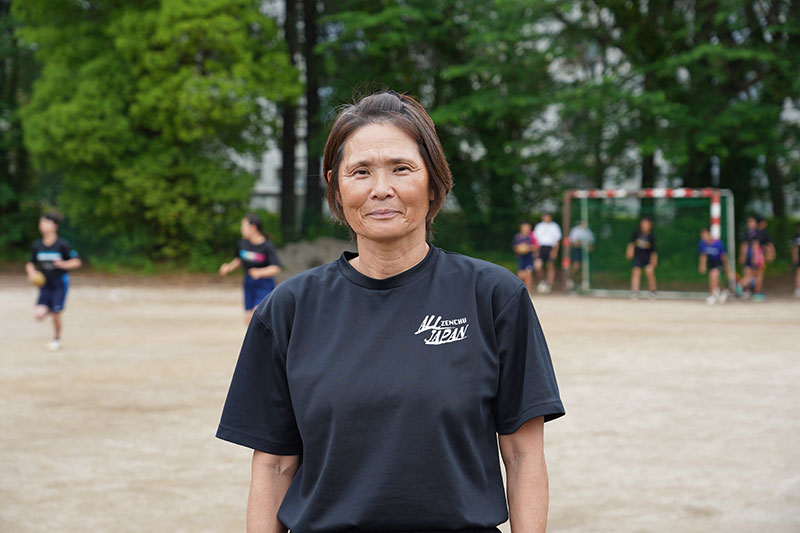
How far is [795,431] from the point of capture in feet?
23.1

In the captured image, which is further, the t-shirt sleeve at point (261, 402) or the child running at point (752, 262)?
the child running at point (752, 262)

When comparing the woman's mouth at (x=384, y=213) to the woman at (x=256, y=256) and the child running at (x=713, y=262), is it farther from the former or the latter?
the child running at (x=713, y=262)

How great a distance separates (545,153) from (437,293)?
2637 cm

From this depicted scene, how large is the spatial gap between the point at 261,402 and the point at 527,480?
624 mm

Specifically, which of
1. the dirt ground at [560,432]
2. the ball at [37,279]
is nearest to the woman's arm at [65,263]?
the ball at [37,279]

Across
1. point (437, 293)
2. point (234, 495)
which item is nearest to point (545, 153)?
point (234, 495)

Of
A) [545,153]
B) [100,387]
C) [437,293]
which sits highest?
[545,153]

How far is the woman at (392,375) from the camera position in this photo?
187 cm

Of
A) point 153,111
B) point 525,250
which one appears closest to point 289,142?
point 153,111

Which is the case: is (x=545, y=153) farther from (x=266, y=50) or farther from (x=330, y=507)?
(x=330, y=507)

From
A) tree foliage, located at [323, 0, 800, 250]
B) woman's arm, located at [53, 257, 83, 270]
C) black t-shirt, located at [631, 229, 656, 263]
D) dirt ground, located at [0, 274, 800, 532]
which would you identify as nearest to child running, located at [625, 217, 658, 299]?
black t-shirt, located at [631, 229, 656, 263]

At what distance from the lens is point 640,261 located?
20.7 metres

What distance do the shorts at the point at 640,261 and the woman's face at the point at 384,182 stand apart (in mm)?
19372

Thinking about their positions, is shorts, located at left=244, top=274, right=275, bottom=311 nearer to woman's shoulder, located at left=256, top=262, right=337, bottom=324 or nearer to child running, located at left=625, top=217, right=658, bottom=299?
woman's shoulder, located at left=256, top=262, right=337, bottom=324
